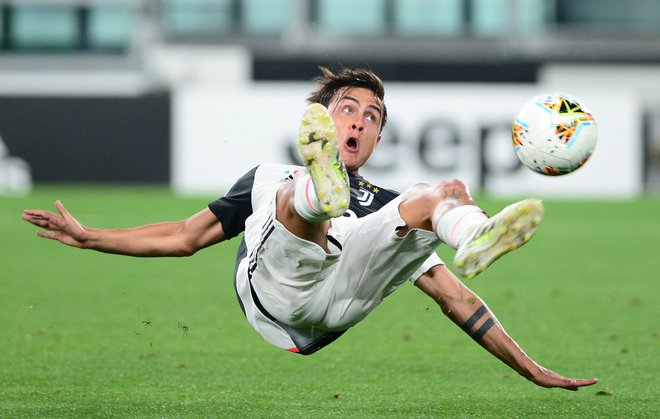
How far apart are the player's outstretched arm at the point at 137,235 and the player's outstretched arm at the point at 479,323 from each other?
1.19 metres

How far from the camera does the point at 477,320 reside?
20.0ft

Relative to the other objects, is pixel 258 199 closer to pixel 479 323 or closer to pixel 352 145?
pixel 352 145

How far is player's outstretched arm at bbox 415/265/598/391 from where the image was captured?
5.78 metres

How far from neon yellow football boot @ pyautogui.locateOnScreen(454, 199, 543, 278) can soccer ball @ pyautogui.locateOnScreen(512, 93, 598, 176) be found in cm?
68

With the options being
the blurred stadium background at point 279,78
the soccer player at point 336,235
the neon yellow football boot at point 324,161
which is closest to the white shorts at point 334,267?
the soccer player at point 336,235

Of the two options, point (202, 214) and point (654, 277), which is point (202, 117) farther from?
point (202, 214)

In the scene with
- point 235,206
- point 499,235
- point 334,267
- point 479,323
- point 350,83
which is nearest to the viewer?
point 499,235

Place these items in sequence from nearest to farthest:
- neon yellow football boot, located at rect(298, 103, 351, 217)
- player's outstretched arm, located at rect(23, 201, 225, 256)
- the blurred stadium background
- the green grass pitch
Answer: neon yellow football boot, located at rect(298, 103, 351, 217) < player's outstretched arm, located at rect(23, 201, 225, 256) < the green grass pitch < the blurred stadium background

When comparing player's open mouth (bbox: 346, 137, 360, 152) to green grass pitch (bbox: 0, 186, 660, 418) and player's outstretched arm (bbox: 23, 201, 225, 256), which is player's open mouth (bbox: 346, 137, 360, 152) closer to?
player's outstretched arm (bbox: 23, 201, 225, 256)

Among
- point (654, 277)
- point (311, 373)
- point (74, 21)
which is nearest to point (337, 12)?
point (74, 21)

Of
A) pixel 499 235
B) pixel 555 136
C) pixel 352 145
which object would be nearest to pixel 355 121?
pixel 352 145

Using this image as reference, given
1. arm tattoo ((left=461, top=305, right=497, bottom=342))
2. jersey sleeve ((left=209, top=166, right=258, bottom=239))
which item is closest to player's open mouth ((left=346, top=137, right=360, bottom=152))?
jersey sleeve ((left=209, top=166, right=258, bottom=239))

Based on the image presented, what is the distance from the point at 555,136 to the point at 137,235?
2.11 m

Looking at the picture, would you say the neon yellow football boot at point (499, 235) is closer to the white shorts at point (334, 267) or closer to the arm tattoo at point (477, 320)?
the white shorts at point (334, 267)
